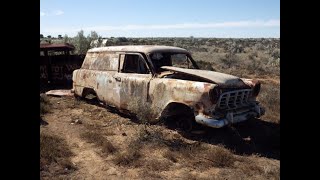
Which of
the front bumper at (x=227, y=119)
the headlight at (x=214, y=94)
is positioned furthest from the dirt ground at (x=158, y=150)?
the headlight at (x=214, y=94)

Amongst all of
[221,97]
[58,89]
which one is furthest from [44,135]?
[58,89]

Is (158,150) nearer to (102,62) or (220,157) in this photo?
(220,157)

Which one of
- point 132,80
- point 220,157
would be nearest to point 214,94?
point 220,157

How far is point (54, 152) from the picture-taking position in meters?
6.40

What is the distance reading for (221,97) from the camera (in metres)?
7.04

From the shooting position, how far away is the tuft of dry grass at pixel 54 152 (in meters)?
5.95

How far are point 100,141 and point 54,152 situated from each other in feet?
3.20

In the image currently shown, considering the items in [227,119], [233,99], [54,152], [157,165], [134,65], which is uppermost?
[134,65]

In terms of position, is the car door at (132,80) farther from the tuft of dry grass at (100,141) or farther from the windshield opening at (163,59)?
the tuft of dry grass at (100,141)

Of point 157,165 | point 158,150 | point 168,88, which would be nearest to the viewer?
point 157,165

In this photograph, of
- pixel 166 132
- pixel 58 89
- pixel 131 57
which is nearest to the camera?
pixel 166 132

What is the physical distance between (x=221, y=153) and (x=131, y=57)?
3.51 m
